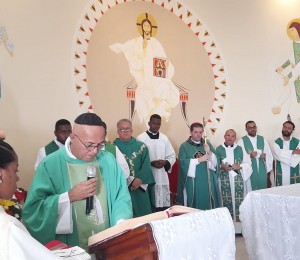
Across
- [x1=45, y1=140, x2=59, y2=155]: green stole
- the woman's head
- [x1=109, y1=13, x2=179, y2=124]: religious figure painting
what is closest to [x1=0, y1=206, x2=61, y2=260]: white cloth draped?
the woman's head

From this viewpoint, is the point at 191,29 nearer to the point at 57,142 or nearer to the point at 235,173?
the point at 235,173

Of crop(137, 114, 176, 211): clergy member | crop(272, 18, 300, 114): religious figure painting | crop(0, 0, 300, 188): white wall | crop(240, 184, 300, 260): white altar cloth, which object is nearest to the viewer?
crop(240, 184, 300, 260): white altar cloth

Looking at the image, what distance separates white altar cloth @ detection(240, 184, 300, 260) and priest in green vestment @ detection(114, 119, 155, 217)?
1.83 meters

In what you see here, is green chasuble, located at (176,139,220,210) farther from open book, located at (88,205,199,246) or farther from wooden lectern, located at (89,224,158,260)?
wooden lectern, located at (89,224,158,260)

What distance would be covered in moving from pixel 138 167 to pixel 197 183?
4.04 ft

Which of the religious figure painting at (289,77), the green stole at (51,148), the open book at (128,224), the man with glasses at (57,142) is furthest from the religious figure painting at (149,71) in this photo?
the open book at (128,224)

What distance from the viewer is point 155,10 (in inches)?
295

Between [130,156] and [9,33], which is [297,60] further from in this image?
[9,33]

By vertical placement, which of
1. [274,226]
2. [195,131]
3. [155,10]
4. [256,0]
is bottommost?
[274,226]

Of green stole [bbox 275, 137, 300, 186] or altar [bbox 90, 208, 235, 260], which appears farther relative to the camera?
green stole [bbox 275, 137, 300, 186]

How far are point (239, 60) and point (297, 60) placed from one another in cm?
142

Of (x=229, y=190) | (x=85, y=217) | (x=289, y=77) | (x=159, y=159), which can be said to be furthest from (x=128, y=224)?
(x=289, y=77)

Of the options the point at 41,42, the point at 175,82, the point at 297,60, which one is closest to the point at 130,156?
the point at 41,42

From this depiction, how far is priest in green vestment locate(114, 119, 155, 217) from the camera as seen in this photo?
5645mm
